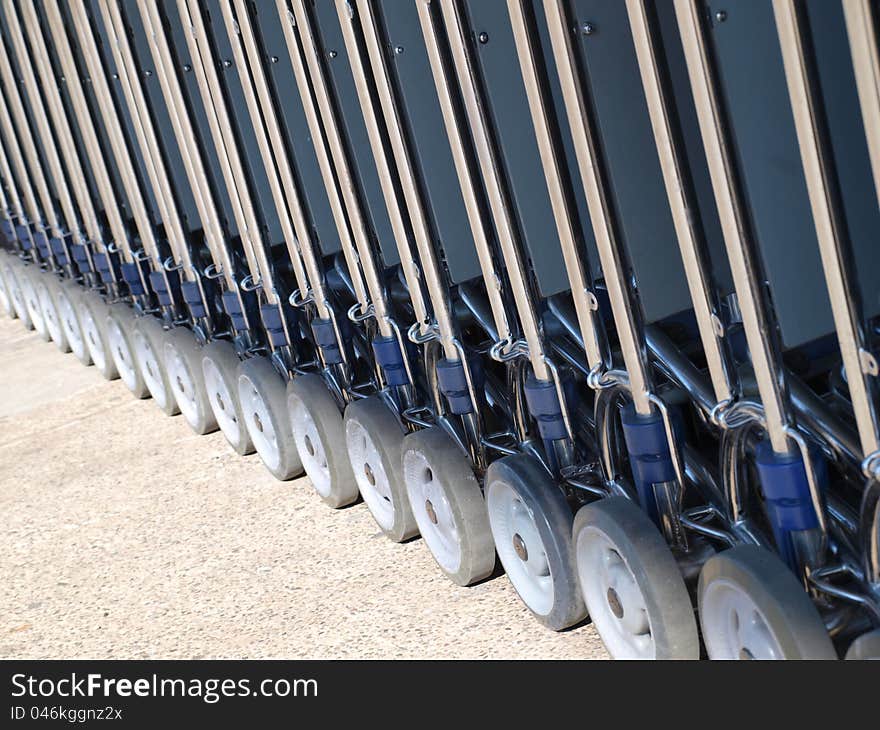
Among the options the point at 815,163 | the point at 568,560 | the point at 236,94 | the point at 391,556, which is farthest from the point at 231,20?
the point at 815,163

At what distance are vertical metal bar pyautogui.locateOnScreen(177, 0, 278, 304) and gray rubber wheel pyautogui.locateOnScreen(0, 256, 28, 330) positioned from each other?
3362 millimetres

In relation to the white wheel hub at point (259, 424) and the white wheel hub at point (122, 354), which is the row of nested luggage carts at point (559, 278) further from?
the white wheel hub at point (122, 354)

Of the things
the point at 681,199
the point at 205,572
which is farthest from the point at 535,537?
the point at 205,572

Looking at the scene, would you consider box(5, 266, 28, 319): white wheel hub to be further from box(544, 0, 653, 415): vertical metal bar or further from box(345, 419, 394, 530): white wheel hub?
box(544, 0, 653, 415): vertical metal bar

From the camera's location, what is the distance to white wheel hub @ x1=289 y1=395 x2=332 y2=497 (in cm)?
356

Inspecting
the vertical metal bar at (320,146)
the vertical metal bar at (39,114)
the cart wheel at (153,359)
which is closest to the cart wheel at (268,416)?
the vertical metal bar at (320,146)

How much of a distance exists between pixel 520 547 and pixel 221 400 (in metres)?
1.81

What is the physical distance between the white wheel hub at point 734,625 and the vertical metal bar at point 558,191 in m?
0.53

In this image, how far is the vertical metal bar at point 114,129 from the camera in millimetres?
4301

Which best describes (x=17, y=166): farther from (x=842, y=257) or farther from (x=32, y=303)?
(x=842, y=257)

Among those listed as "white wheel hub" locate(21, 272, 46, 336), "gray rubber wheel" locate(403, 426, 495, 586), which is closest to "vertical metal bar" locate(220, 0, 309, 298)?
Result: "gray rubber wheel" locate(403, 426, 495, 586)
